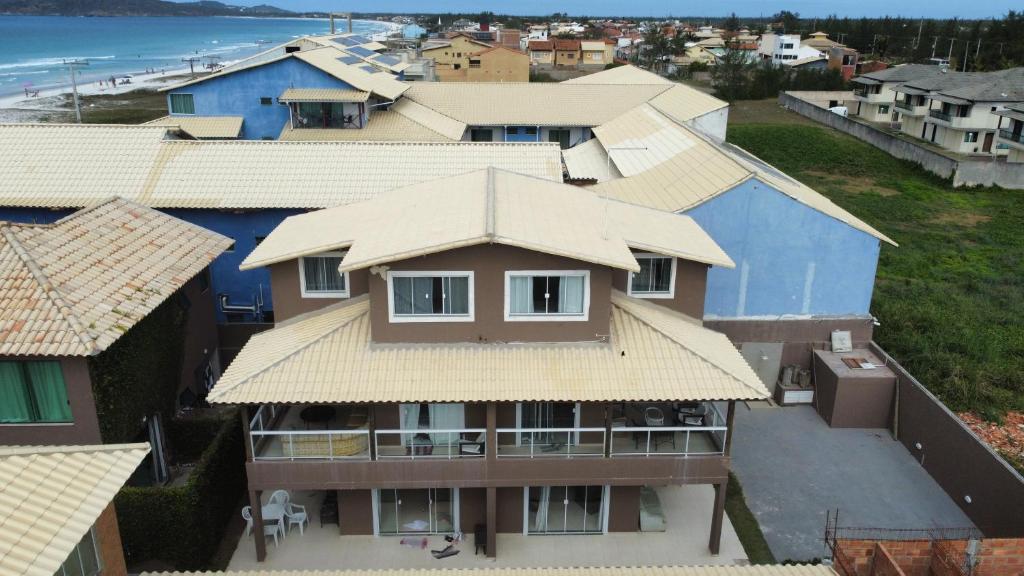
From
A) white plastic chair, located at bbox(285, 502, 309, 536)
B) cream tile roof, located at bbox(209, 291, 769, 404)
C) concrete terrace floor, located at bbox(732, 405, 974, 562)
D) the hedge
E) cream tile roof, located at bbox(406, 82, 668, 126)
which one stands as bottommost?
concrete terrace floor, located at bbox(732, 405, 974, 562)

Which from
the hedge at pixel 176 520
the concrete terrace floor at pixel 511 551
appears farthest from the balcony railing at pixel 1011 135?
the hedge at pixel 176 520

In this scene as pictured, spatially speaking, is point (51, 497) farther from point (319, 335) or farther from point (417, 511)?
point (417, 511)

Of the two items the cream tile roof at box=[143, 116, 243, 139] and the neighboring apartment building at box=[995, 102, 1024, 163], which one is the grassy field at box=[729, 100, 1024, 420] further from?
the cream tile roof at box=[143, 116, 243, 139]

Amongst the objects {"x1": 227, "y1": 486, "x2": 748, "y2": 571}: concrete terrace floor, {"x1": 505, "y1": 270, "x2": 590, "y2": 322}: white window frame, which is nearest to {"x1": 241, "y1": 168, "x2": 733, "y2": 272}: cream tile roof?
{"x1": 505, "y1": 270, "x2": 590, "y2": 322}: white window frame

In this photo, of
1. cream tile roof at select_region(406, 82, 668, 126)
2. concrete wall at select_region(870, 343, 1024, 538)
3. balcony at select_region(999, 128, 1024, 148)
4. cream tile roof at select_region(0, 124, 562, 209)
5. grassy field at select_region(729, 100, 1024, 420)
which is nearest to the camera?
concrete wall at select_region(870, 343, 1024, 538)

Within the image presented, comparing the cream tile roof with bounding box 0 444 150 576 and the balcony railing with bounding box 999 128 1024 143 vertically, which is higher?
the cream tile roof with bounding box 0 444 150 576

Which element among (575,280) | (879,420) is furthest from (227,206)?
(879,420)

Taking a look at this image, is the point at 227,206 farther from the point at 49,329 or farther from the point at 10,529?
the point at 10,529
